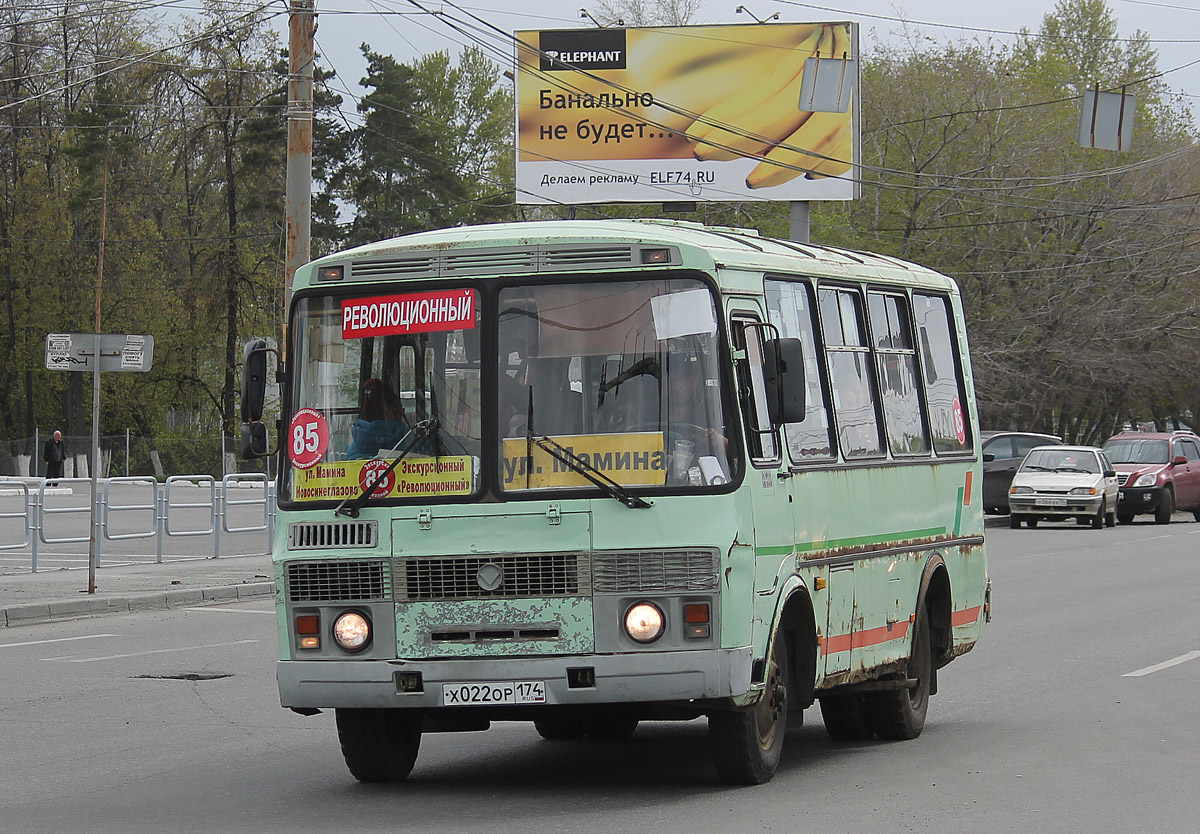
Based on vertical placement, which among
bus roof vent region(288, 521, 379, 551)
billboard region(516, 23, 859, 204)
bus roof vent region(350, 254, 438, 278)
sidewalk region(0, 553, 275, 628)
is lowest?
sidewalk region(0, 553, 275, 628)

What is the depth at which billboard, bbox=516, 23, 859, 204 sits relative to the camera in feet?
128

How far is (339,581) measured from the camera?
26.6ft

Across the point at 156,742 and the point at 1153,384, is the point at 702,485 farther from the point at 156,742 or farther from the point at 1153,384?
the point at 1153,384

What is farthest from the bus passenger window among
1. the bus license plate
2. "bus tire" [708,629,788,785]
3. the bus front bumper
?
the bus license plate

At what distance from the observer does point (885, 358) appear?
34.2 feet

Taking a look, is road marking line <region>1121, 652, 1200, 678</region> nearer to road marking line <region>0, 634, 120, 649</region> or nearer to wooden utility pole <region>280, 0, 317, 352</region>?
road marking line <region>0, 634, 120, 649</region>

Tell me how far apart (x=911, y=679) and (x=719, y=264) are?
3.23 m

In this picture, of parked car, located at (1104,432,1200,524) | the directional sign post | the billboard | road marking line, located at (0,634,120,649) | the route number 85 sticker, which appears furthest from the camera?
the billboard

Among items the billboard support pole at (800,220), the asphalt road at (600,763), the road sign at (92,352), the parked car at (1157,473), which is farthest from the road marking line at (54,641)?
the parked car at (1157,473)

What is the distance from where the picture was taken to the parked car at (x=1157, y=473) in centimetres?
3709

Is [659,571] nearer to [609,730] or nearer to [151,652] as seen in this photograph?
[609,730]

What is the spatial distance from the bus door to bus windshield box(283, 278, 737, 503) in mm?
→ 163

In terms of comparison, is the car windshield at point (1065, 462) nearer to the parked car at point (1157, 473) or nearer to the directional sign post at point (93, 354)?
the parked car at point (1157, 473)

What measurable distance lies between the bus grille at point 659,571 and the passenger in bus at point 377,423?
1129 mm
